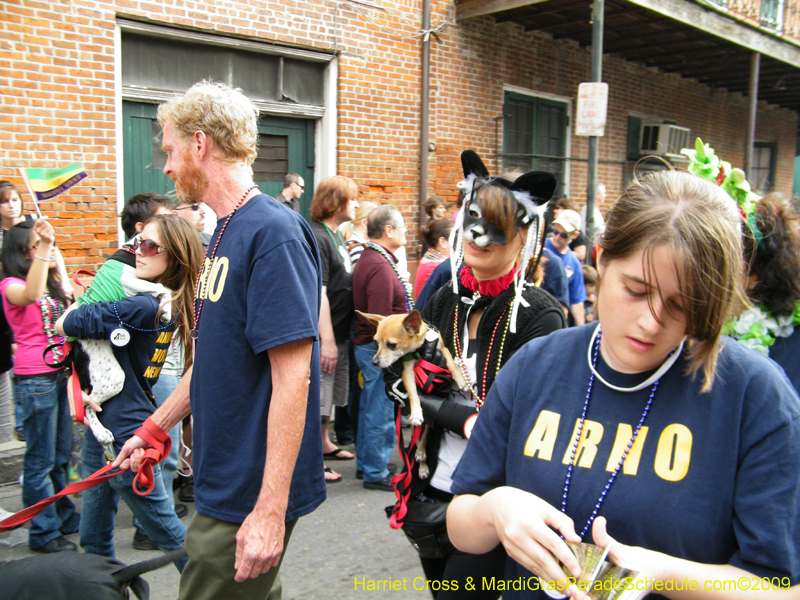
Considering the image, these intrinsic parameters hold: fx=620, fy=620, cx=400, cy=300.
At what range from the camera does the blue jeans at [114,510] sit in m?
2.75

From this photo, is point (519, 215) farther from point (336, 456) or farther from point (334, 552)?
point (336, 456)

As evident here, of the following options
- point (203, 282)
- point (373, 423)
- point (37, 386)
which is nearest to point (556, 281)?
point (373, 423)

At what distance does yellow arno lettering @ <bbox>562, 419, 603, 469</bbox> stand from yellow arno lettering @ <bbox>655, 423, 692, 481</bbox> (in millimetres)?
120

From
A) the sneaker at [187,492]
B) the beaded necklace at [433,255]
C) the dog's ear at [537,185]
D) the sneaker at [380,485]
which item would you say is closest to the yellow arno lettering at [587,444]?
the dog's ear at [537,185]

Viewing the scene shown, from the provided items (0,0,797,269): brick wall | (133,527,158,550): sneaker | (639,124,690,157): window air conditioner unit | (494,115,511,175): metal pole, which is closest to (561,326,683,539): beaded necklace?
(133,527,158,550): sneaker

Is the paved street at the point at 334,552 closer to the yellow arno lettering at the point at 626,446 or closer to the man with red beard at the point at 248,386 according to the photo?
→ the man with red beard at the point at 248,386

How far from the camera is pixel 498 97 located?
9.23m

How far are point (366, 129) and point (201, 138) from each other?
6.06 metres

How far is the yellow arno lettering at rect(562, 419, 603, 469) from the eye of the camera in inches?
50.4

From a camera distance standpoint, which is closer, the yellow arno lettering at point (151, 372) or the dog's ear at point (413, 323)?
the dog's ear at point (413, 323)

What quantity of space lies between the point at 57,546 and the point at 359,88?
19.7 ft

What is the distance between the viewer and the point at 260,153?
735cm

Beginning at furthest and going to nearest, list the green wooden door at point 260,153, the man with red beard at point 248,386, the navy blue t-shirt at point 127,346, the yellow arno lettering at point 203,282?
the green wooden door at point 260,153
the navy blue t-shirt at point 127,346
the yellow arno lettering at point 203,282
the man with red beard at point 248,386

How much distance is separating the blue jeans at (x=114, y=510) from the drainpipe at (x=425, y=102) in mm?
6180
